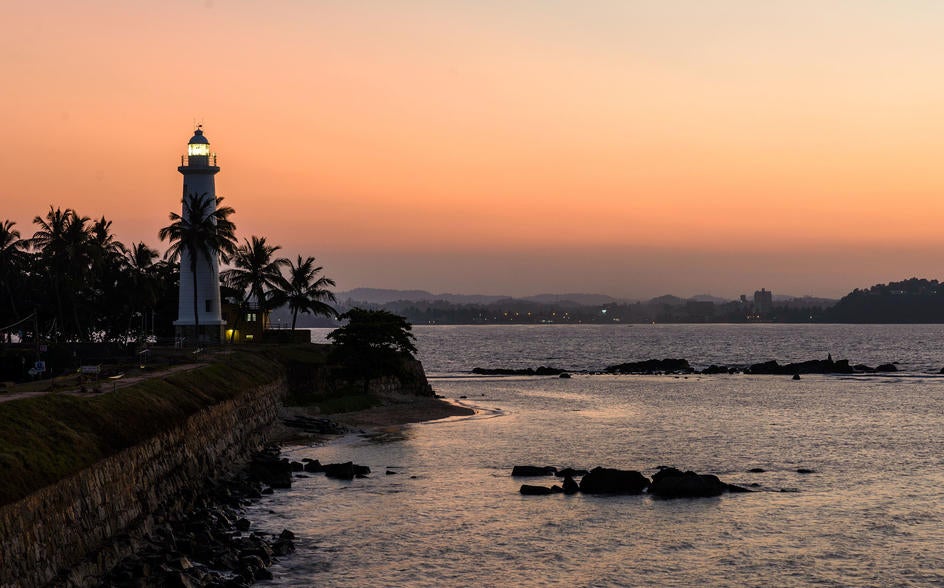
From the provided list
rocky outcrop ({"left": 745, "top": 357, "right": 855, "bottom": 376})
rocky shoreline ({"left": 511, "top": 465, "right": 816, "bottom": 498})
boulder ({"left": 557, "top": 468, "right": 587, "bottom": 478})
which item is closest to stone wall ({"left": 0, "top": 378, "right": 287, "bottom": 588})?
rocky shoreline ({"left": 511, "top": 465, "right": 816, "bottom": 498})

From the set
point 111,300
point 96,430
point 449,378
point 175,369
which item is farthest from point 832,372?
point 96,430

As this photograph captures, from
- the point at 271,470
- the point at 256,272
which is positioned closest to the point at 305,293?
the point at 256,272

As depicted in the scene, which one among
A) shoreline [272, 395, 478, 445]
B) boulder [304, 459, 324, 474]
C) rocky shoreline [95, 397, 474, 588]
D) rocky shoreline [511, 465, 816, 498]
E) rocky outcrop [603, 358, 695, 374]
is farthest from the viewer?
rocky outcrop [603, 358, 695, 374]

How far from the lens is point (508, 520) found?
3828cm

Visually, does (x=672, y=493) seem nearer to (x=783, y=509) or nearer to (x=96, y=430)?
(x=783, y=509)

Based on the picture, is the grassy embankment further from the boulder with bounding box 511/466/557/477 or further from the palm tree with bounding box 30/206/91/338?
the palm tree with bounding box 30/206/91/338

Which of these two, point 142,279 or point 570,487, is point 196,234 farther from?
point 570,487

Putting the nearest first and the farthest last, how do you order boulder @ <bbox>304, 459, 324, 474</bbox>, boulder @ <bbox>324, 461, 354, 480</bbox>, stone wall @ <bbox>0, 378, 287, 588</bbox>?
1. stone wall @ <bbox>0, 378, 287, 588</bbox>
2. boulder @ <bbox>324, 461, 354, 480</bbox>
3. boulder @ <bbox>304, 459, 324, 474</bbox>

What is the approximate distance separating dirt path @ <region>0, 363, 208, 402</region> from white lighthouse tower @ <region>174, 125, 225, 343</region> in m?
22.4

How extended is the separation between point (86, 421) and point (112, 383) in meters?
11.6

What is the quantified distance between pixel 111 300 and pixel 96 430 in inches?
2521

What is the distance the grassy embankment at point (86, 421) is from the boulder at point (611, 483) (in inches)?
756

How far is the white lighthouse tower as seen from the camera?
80625mm

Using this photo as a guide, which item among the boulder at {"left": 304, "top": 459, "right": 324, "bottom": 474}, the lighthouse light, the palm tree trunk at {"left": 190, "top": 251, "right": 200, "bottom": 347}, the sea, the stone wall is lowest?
the sea
